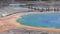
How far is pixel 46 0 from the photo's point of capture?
526 inches

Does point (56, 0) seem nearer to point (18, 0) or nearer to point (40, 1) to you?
point (40, 1)

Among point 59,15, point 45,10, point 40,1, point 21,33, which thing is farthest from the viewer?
point 40,1

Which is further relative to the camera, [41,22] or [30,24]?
Answer: [41,22]

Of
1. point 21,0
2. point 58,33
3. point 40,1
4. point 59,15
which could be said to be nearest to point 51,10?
point 59,15

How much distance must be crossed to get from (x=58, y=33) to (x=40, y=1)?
8.25 metres

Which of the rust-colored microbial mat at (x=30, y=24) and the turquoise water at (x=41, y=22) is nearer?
the rust-colored microbial mat at (x=30, y=24)

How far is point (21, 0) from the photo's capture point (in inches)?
→ 527

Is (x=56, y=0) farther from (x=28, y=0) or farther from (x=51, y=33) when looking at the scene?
(x=51, y=33)

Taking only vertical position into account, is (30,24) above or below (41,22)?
above

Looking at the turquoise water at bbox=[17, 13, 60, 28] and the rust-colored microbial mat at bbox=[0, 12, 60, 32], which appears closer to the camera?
the rust-colored microbial mat at bbox=[0, 12, 60, 32]

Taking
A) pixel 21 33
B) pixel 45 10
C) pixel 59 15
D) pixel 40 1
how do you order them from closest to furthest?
pixel 21 33 → pixel 59 15 → pixel 45 10 → pixel 40 1

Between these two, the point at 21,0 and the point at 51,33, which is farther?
the point at 21,0

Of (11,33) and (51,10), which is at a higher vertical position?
(11,33)

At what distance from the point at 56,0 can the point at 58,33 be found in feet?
28.1
